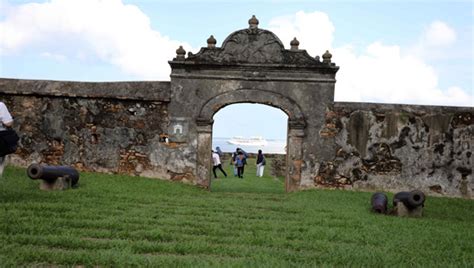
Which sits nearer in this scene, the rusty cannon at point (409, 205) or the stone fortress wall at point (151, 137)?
the rusty cannon at point (409, 205)

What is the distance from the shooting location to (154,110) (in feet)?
39.1

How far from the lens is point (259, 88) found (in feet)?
39.0

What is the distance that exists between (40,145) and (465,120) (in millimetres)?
10554

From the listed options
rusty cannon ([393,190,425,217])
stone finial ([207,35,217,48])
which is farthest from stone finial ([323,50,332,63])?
rusty cannon ([393,190,425,217])

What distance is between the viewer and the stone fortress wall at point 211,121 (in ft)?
38.8

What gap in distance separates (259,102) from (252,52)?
126 cm

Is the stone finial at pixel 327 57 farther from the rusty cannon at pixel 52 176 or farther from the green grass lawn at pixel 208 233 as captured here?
the rusty cannon at pixel 52 176

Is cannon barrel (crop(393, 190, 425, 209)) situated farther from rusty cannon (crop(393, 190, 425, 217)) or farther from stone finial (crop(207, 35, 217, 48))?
stone finial (crop(207, 35, 217, 48))

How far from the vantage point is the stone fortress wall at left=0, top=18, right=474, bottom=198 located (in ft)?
38.8

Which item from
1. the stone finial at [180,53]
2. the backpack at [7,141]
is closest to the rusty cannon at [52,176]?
the backpack at [7,141]

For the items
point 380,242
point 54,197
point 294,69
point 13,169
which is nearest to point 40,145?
point 13,169

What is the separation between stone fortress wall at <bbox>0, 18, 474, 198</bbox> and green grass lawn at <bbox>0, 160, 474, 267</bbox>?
103 inches

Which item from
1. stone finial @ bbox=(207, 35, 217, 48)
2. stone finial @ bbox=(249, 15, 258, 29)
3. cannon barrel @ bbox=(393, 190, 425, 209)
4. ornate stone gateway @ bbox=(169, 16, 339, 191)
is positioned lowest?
cannon barrel @ bbox=(393, 190, 425, 209)

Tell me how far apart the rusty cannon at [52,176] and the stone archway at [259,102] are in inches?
140
